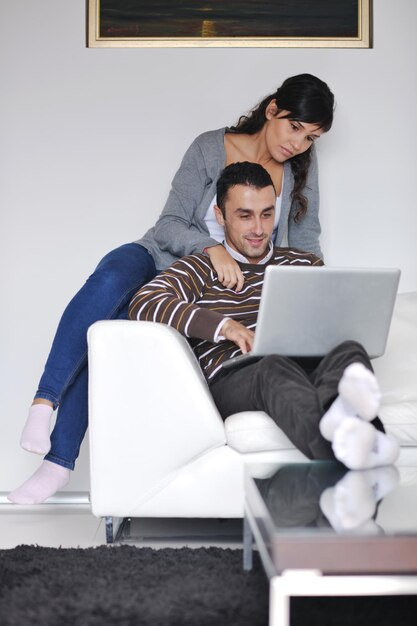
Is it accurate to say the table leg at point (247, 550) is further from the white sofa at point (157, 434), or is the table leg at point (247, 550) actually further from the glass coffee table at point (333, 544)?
the white sofa at point (157, 434)

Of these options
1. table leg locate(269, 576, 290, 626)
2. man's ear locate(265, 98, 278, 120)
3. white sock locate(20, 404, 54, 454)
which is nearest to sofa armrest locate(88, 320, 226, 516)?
white sock locate(20, 404, 54, 454)

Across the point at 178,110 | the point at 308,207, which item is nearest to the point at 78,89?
the point at 178,110

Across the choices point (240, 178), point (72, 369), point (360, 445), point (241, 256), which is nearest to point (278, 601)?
point (360, 445)

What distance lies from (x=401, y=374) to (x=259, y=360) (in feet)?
1.97

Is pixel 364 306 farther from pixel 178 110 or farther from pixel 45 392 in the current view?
pixel 178 110

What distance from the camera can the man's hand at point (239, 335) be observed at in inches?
90.0

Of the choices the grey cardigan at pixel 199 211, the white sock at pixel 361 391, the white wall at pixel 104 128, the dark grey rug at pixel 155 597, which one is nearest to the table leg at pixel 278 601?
the dark grey rug at pixel 155 597

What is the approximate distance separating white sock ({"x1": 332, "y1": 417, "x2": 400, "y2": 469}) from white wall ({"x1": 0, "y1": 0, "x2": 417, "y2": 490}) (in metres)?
2.03

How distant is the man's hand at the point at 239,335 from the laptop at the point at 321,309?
0.07 meters

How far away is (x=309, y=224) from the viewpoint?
10.8 ft

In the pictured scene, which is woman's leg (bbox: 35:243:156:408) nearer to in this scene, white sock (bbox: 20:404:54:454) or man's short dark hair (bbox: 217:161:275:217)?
white sock (bbox: 20:404:54:454)

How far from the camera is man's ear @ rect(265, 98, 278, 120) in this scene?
3072mm

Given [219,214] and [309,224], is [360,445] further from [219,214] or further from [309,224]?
[309,224]

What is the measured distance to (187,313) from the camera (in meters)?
2.40
